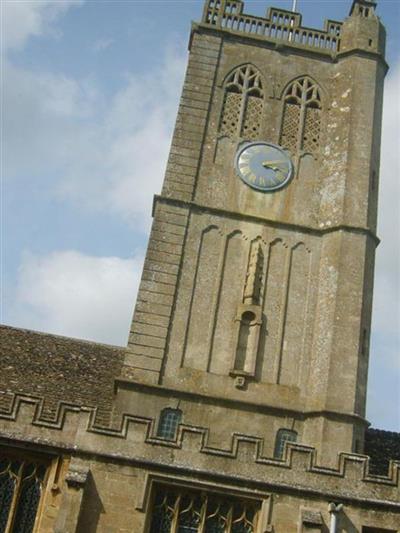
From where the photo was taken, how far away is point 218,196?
2839cm

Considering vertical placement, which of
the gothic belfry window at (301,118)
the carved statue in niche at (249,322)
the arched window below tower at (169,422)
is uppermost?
the gothic belfry window at (301,118)

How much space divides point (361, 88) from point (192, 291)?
1030 cm

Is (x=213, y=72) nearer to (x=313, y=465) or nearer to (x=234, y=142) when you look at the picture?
(x=234, y=142)

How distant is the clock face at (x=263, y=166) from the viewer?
28812 millimetres

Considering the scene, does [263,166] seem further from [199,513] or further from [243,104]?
[199,513]

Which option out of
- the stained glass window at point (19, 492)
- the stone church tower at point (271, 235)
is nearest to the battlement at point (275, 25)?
the stone church tower at point (271, 235)

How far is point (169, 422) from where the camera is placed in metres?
24.3

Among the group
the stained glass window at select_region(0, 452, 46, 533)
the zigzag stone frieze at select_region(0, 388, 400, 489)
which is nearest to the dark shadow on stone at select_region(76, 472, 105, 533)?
the stained glass window at select_region(0, 452, 46, 533)

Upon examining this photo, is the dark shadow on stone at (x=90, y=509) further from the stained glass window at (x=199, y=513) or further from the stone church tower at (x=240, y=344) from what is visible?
the stained glass window at (x=199, y=513)

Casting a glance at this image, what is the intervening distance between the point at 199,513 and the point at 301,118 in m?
16.1

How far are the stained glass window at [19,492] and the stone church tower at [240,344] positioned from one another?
0.04 metres

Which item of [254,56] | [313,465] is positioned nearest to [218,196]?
[254,56]

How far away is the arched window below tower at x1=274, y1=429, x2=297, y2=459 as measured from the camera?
24.2 metres

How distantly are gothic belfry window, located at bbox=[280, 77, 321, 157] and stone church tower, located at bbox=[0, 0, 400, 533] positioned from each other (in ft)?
0.24
